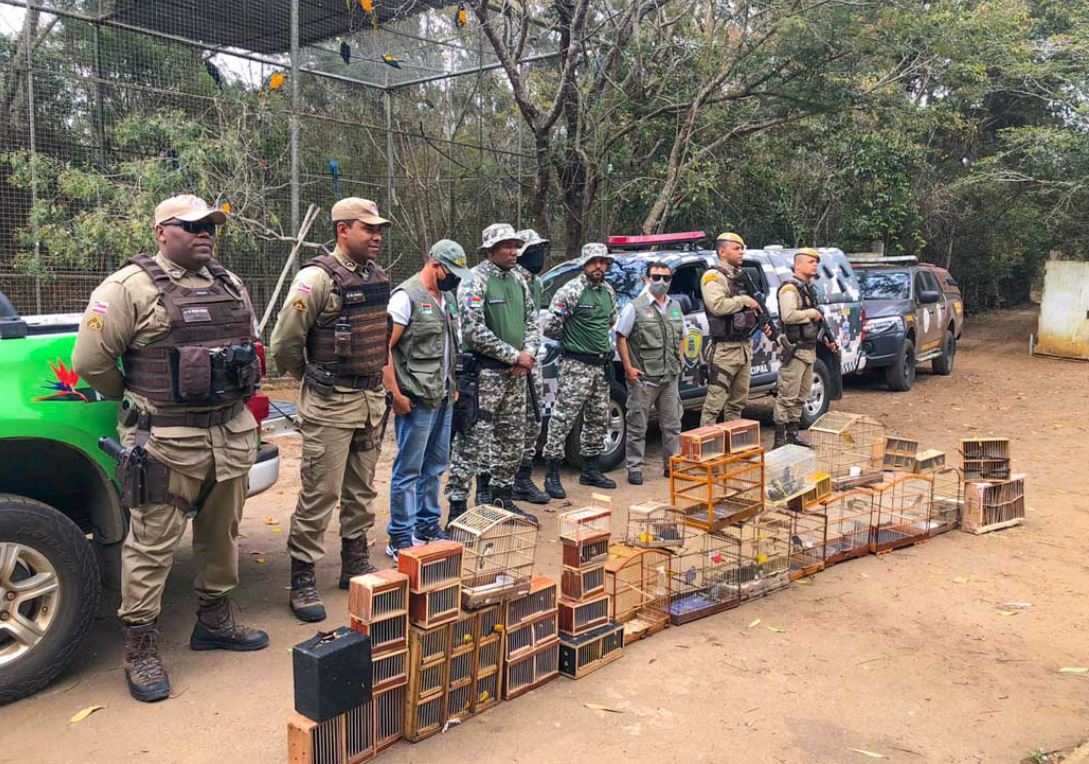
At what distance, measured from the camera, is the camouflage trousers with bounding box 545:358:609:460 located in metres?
6.64

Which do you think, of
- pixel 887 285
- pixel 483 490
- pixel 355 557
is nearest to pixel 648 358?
pixel 483 490

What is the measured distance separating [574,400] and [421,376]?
6.66 feet

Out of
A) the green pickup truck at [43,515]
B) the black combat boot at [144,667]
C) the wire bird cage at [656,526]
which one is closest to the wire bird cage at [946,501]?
the wire bird cage at [656,526]

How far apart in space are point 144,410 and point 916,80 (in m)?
15.6

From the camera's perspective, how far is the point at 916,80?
15.5 meters

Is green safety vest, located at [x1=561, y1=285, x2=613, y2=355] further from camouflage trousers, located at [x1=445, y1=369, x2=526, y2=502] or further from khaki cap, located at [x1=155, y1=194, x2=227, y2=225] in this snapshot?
khaki cap, located at [x1=155, y1=194, x2=227, y2=225]

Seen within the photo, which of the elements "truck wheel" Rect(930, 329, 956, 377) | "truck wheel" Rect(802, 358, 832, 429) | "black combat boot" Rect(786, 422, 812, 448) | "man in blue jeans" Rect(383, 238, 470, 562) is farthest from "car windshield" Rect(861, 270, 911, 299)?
"man in blue jeans" Rect(383, 238, 470, 562)

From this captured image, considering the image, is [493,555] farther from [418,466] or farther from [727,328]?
[727,328]

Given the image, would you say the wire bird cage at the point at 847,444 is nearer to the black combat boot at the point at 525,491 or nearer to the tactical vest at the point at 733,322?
the tactical vest at the point at 733,322

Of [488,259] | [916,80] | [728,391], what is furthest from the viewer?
[916,80]

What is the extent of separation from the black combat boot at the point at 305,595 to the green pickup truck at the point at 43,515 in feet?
2.73

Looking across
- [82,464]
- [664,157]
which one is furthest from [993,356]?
[82,464]

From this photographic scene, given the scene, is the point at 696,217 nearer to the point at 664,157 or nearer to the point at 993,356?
the point at 664,157

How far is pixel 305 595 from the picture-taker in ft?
14.1
